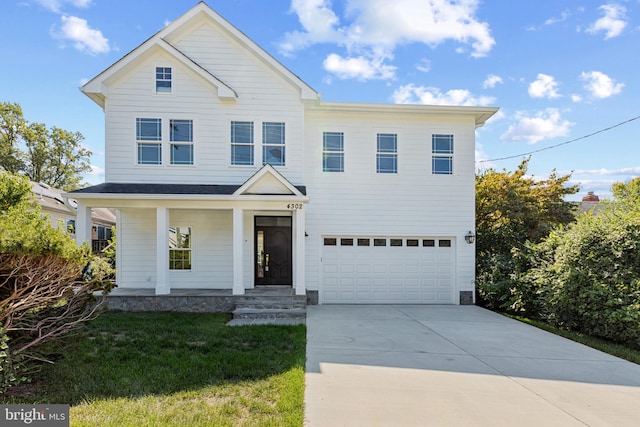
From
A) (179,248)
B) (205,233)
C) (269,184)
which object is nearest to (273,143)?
(269,184)

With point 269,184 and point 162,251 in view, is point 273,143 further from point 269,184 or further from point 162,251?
point 162,251

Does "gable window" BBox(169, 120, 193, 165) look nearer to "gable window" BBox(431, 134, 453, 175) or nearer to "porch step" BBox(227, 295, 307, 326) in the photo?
"porch step" BBox(227, 295, 307, 326)

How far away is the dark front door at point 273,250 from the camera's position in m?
11.0

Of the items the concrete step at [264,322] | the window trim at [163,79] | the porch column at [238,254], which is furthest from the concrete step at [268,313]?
the window trim at [163,79]

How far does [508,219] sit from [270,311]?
30.2ft

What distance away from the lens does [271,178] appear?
990 cm

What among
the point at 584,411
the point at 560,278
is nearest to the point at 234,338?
the point at 584,411

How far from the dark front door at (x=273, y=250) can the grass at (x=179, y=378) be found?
3.80 meters

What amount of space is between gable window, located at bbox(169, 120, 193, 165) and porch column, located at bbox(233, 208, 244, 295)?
8.60 ft

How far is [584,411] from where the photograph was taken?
3.99 metres

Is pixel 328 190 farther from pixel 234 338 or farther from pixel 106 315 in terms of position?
pixel 106 315

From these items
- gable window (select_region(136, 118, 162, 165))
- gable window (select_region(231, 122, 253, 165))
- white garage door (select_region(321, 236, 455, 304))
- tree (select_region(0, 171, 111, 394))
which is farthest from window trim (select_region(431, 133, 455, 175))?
tree (select_region(0, 171, 111, 394))

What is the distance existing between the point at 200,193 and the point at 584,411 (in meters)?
9.10

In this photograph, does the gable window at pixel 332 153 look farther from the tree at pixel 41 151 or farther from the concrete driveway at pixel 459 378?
the tree at pixel 41 151
